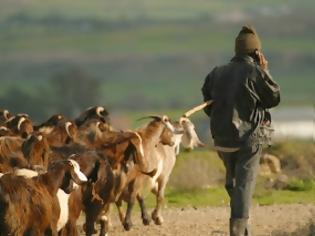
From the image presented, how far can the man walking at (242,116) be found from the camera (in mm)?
21406

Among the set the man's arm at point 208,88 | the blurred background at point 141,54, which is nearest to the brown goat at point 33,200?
the man's arm at point 208,88

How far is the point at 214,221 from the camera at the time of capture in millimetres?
27172

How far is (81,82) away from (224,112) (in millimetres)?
99821

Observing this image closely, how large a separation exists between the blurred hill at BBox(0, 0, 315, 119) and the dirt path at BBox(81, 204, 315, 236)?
89545mm

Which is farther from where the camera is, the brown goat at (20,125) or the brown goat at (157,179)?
the brown goat at (20,125)

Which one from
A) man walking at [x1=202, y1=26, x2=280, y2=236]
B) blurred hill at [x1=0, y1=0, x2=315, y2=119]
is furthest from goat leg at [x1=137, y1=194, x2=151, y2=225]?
blurred hill at [x1=0, y1=0, x2=315, y2=119]

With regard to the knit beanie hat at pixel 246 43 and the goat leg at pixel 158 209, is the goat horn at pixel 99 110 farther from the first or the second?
the knit beanie hat at pixel 246 43

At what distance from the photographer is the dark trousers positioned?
21.4 meters

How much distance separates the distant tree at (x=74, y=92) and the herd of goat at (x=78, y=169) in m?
77.1

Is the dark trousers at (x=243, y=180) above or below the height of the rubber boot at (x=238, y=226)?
above

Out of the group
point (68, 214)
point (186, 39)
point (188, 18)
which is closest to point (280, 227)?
point (68, 214)

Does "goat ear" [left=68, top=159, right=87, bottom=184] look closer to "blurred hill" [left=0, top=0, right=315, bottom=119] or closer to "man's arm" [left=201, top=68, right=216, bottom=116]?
"man's arm" [left=201, top=68, right=216, bottom=116]

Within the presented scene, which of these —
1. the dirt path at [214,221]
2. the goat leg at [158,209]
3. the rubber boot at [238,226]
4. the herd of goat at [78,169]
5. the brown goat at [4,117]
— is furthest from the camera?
the brown goat at [4,117]

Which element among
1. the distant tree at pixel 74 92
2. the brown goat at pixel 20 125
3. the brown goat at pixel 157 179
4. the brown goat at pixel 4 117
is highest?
the brown goat at pixel 20 125
